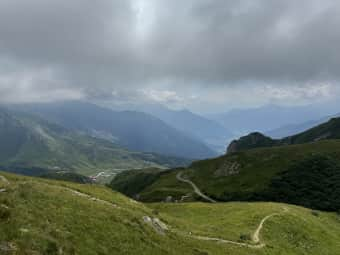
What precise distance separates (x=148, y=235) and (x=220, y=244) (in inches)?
487

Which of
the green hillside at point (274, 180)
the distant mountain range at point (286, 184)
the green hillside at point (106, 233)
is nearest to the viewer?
the green hillside at point (106, 233)

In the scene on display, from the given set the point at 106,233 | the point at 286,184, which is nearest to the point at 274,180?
the point at 286,184

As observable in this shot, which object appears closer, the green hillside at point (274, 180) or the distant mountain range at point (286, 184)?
the distant mountain range at point (286, 184)

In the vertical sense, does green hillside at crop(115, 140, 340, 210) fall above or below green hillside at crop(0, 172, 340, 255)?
above

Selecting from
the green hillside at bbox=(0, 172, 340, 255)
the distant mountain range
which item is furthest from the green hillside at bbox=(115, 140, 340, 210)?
the green hillside at bbox=(0, 172, 340, 255)

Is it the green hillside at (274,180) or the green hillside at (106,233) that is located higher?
the green hillside at (274,180)

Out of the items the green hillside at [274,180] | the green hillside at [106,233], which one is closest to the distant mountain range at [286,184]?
the green hillside at [274,180]

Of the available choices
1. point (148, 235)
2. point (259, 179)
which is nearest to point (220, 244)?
point (148, 235)

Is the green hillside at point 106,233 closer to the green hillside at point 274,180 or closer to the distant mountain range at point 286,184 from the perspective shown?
the distant mountain range at point 286,184

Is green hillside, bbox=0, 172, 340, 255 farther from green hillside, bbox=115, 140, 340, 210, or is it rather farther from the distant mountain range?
green hillside, bbox=115, 140, 340, 210

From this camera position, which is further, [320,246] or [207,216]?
[207,216]

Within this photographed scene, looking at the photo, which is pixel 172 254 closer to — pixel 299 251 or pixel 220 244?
pixel 220 244

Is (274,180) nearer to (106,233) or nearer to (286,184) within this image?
(286,184)

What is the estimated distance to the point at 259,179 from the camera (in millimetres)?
178875
